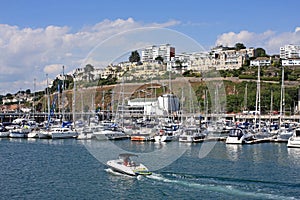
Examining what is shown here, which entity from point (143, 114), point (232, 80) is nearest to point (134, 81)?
point (143, 114)

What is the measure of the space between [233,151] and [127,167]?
15.4 meters

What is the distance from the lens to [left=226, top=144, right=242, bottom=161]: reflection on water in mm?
33562

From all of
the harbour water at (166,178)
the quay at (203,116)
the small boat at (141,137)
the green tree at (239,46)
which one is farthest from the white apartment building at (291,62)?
the harbour water at (166,178)

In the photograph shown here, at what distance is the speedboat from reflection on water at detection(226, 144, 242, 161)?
10157 mm

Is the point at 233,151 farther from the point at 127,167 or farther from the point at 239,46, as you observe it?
the point at 239,46

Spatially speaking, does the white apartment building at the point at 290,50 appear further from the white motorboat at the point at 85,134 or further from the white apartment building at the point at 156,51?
the white apartment building at the point at 156,51

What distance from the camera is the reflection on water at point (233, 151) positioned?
3356 centimetres

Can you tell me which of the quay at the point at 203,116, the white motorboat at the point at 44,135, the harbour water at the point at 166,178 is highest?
the quay at the point at 203,116

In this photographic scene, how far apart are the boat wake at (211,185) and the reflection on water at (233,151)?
968 cm

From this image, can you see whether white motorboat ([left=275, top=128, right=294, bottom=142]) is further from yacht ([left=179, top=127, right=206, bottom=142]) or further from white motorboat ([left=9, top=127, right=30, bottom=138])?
white motorboat ([left=9, top=127, right=30, bottom=138])

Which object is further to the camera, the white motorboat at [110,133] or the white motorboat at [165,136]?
the white motorboat at [110,133]

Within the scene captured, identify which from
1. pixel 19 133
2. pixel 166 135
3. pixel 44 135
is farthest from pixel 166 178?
pixel 19 133

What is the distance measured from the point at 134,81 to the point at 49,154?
1026 centimetres

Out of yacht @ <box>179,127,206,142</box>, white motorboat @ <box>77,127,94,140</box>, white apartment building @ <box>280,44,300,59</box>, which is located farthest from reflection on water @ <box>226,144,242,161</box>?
white apartment building @ <box>280,44,300,59</box>
